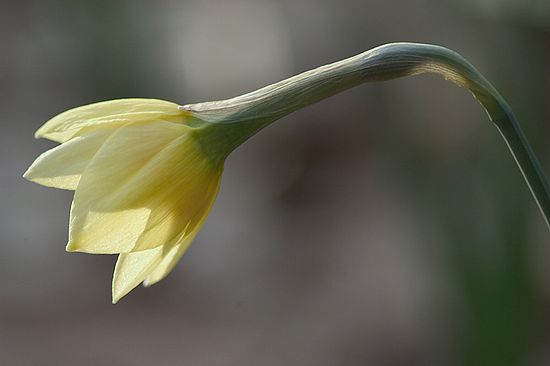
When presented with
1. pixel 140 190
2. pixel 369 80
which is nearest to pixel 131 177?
pixel 140 190

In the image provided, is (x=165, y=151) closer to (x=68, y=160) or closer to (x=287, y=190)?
(x=68, y=160)

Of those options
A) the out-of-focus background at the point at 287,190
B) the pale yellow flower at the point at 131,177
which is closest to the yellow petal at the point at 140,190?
the pale yellow flower at the point at 131,177

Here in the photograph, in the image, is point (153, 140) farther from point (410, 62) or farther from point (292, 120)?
point (292, 120)

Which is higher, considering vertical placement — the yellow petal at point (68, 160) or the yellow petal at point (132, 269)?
the yellow petal at point (68, 160)

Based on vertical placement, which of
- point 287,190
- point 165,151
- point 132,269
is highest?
point 165,151

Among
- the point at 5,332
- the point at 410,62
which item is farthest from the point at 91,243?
the point at 5,332

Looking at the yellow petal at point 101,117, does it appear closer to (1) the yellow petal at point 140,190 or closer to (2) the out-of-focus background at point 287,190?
(1) the yellow petal at point 140,190

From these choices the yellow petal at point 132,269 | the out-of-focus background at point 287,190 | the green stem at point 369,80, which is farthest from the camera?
the out-of-focus background at point 287,190
